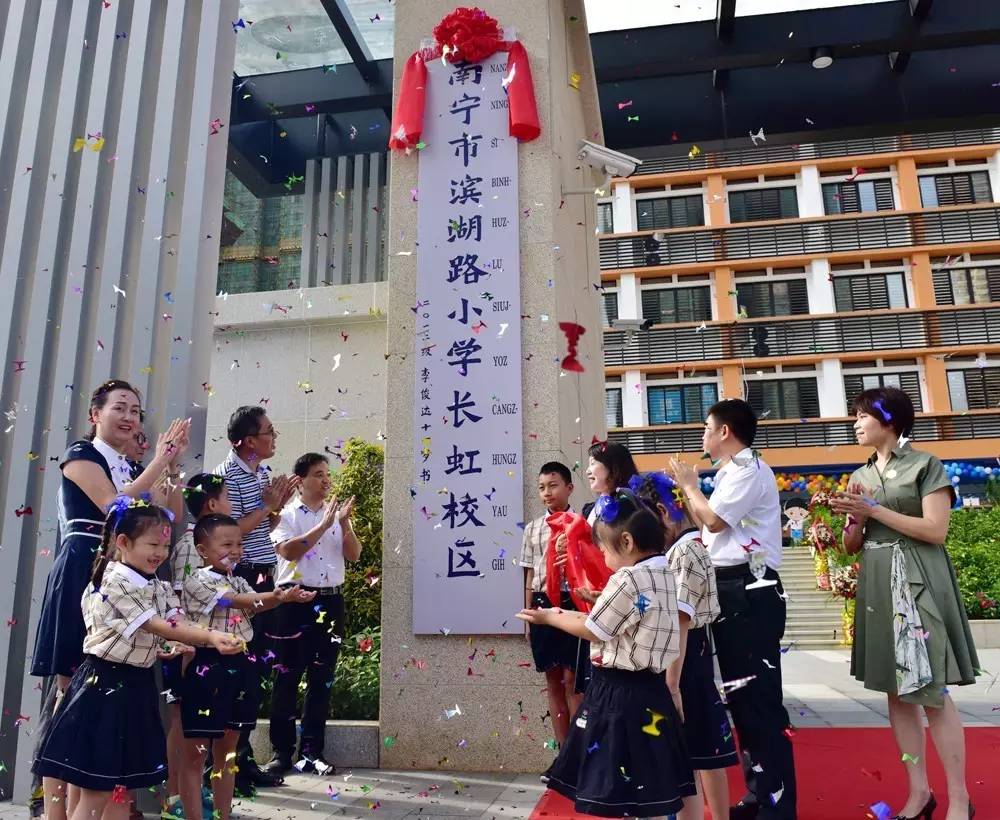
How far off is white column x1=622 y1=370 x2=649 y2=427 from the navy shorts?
65.6 feet

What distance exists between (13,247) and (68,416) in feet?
2.89

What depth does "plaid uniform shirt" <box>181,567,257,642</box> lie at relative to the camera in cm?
285

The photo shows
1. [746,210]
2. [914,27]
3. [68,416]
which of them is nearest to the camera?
[68,416]

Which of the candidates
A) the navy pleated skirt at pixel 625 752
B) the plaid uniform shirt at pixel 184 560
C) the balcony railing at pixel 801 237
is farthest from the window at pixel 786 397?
the navy pleated skirt at pixel 625 752

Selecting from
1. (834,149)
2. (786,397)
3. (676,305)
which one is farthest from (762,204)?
(786,397)

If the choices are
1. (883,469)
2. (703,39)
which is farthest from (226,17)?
(703,39)

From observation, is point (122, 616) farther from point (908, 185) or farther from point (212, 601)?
point (908, 185)

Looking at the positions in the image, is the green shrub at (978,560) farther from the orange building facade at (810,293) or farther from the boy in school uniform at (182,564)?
the orange building facade at (810,293)

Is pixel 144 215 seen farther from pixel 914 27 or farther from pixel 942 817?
pixel 914 27

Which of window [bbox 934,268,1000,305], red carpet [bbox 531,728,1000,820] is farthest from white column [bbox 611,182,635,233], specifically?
red carpet [bbox 531,728,1000,820]

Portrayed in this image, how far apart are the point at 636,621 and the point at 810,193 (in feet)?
76.3

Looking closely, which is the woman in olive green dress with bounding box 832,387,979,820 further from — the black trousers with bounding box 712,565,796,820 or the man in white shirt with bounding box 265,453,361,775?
the man in white shirt with bounding box 265,453,361,775

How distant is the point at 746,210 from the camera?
925 inches

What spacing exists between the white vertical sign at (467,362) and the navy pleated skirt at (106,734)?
1.61 meters
